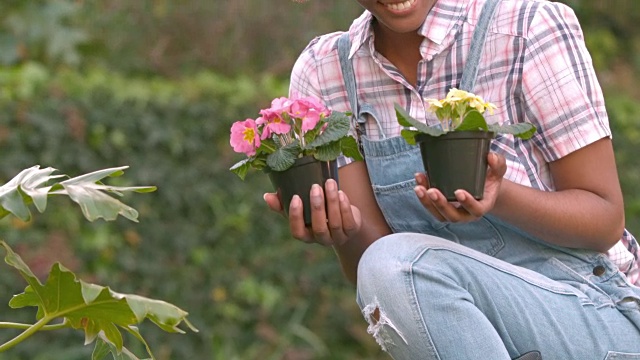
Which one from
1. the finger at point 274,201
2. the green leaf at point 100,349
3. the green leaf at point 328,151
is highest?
the green leaf at point 328,151

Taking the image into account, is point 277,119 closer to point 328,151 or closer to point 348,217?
point 328,151

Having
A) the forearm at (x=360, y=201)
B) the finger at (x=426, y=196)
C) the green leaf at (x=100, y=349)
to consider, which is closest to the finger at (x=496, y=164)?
the finger at (x=426, y=196)

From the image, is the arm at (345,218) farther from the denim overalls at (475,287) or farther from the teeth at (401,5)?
the teeth at (401,5)

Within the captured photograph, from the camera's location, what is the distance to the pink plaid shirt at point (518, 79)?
8.61 ft

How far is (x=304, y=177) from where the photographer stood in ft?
8.39

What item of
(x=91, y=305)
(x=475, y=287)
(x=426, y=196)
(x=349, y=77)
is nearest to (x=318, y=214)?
(x=426, y=196)

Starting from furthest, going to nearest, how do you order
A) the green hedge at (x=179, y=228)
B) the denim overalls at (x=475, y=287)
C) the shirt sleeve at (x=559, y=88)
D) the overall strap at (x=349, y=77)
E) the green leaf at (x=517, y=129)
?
the green hedge at (x=179, y=228)
the overall strap at (x=349, y=77)
the shirt sleeve at (x=559, y=88)
the denim overalls at (x=475, y=287)
the green leaf at (x=517, y=129)

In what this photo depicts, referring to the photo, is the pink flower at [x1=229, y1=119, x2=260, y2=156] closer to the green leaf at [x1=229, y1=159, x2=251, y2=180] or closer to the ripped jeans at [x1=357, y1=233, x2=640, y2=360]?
the green leaf at [x1=229, y1=159, x2=251, y2=180]

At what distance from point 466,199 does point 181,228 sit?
2.90 metres

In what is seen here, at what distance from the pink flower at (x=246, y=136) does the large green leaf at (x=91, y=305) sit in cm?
54

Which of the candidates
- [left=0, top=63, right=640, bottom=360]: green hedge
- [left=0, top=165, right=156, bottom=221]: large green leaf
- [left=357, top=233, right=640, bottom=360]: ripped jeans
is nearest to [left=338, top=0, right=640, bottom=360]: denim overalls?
[left=357, top=233, right=640, bottom=360]: ripped jeans

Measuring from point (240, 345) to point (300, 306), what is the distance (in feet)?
1.13

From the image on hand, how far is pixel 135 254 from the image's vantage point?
4965 millimetres

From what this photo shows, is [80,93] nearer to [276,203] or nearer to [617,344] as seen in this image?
[276,203]
